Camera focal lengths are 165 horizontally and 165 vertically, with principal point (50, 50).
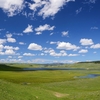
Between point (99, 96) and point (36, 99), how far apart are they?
1360cm

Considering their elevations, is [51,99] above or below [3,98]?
below

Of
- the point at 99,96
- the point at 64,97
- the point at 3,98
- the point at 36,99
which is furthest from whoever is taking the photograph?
the point at 64,97

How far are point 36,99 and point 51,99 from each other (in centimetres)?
413

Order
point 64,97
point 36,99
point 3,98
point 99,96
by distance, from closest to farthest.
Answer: point 3,98, point 36,99, point 99,96, point 64,97

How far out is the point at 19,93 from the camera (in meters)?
34.0

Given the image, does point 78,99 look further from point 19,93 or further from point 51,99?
point 19,93

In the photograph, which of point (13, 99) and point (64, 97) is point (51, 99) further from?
point (13, 99)

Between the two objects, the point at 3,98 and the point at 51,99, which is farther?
the point at 51,99

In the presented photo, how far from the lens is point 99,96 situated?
117 ft

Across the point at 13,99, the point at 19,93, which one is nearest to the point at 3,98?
the point at 13,99

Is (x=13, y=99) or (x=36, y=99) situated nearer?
(x=13, y=99)

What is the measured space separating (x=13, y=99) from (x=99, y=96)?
1849cm

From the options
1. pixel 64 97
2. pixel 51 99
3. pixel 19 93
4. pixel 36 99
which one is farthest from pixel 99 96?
pixel 19 93

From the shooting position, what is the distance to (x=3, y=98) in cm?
2686
